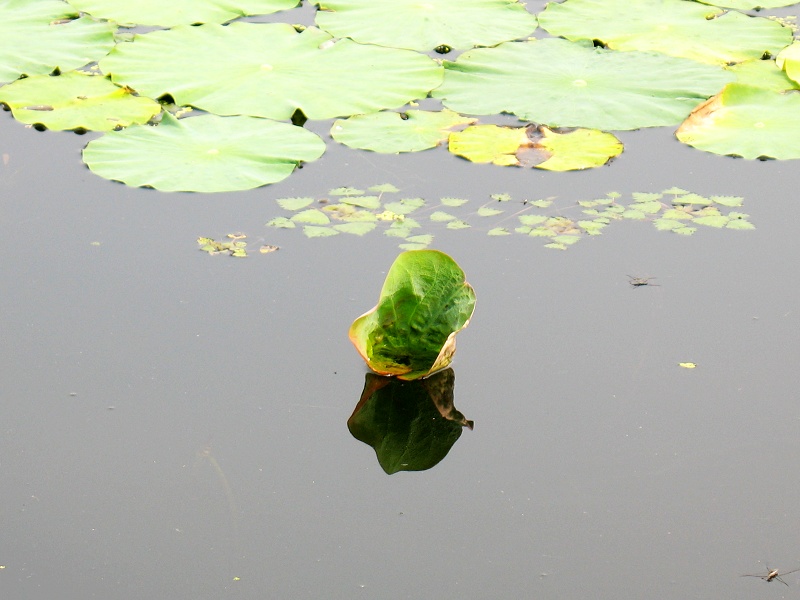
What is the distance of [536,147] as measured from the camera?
3.47 m

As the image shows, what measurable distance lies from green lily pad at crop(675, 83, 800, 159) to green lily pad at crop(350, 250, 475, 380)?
58.8 inches

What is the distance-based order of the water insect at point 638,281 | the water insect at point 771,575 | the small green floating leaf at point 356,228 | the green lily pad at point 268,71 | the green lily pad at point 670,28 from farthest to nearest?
1. the green lily pad at point 670,28
2. the green lily pad at point 268,71
3. the small green floating leaf at point 356,228
4. the water insect at point 638,281
5. the water insect at point 771,575

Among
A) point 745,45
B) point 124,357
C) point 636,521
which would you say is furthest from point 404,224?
point 745,45

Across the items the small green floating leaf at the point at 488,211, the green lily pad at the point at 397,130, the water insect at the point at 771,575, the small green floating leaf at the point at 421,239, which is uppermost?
the green lily pad at the point at 397,130

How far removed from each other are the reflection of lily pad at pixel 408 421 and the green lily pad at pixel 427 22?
82.3 inches

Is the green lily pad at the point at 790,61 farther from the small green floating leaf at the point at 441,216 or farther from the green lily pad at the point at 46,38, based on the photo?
the green lily pad at the point at 46,38

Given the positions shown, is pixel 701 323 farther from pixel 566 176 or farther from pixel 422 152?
pixel 422 152

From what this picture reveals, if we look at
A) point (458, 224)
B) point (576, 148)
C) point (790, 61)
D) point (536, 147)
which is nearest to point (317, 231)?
point (458, 224)

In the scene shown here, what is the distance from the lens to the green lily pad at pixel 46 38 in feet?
12.9

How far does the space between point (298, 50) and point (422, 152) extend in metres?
0.91

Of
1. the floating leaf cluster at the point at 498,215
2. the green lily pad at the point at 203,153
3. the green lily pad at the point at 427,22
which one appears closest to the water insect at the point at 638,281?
the floating leaf cluster at the point at 498,215

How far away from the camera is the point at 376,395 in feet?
8.02

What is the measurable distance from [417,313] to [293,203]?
0.90 metres

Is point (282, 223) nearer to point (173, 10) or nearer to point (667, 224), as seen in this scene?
point (667, 224)
